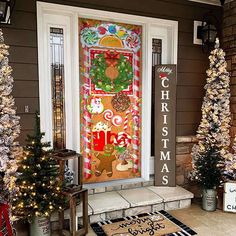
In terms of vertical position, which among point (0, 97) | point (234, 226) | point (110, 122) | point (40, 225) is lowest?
point (234, 226)

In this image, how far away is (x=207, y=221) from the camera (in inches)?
116

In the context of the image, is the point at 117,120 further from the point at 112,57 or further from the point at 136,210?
the point at 136,210

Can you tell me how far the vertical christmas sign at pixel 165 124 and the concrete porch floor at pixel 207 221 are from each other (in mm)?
453

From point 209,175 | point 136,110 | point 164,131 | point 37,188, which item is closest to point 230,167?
point 209,175

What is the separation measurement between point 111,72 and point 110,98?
34 cm

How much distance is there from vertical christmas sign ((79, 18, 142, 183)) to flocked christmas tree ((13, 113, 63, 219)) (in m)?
0.89

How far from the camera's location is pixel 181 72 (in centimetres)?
359

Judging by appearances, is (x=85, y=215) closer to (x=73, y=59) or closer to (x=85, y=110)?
(x=85, y=110)

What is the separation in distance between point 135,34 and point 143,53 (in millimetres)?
278

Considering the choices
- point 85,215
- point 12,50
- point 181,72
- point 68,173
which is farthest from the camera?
point 181,72

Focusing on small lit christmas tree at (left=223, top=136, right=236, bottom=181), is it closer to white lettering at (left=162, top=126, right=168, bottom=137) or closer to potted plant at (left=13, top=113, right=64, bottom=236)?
white lettering at (left=162, top=126, right=168, bottom=137)

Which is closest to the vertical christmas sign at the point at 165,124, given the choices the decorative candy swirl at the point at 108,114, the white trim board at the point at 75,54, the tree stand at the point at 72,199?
the white trim board at the point at 75,54

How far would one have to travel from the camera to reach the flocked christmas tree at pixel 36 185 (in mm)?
2367

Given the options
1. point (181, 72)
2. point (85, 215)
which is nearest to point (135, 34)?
point (181, 72)
